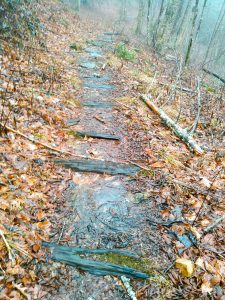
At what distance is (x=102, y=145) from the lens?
5.08 metres

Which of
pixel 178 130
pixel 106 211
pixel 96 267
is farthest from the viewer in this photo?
pixel 178 130

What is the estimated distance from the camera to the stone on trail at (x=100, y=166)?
433cm

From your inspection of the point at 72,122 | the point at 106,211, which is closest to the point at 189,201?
the point at 106,211

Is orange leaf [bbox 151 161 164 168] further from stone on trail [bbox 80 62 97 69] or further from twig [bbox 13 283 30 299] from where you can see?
stone on trail [bbox 80 62 97 69]

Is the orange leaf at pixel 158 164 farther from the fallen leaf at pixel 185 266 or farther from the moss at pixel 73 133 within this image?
the fallen leaf at pixel 185 266

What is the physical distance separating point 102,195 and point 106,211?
318 millimetres

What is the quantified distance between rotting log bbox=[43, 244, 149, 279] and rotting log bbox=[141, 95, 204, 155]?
9.92 feet

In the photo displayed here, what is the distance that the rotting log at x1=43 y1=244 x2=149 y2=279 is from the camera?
2857 mm

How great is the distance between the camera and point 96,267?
2893mm

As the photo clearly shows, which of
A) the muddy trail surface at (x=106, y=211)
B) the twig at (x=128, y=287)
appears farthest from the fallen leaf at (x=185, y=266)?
the twig at (x=128, y=287)

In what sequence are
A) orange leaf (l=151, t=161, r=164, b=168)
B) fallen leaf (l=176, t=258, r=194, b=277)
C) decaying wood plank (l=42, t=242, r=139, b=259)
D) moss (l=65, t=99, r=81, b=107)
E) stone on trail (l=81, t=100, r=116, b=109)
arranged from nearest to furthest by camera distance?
fallen leaf (l=176, t=258, r=194, b=277) < decaying wood plank (l=42, t=242, r=139, b=259) < orange leaf (l=151, t=161, r=164, b=168) < moss (l=65, t=99, r=81, b=107) < stone on trail (l=81, t=100, r=116, b=109)

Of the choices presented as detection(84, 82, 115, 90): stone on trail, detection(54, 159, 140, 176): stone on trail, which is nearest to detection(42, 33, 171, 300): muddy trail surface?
detection(54, 159, 140, 176): stone on trail

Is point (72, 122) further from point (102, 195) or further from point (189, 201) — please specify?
point (189, 201)

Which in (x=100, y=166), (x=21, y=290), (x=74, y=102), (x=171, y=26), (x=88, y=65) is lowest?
(x=21, y=290)
